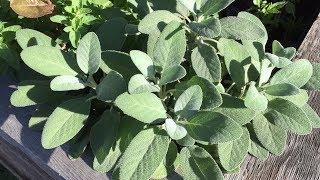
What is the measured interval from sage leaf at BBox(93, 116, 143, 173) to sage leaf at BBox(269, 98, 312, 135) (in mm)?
365

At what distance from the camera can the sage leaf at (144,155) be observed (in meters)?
1.12

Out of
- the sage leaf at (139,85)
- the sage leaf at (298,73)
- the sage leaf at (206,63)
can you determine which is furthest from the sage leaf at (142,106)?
the sage leaf at (298,73)

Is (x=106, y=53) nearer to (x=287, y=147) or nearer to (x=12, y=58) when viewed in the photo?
(x=12, y=58)

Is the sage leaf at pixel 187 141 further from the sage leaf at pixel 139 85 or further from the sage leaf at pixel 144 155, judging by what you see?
the sage leaf at pixel 139 85

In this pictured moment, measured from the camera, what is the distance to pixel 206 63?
1.23 metres

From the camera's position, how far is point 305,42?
1564 mm

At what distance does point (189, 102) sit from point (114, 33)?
35 centimetres

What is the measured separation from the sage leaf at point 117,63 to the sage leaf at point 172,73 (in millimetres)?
131

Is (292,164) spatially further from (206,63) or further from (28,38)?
(28,38)

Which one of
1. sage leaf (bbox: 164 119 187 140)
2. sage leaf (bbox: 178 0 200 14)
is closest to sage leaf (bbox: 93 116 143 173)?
sage leaf (bbox: 164 119 187 140)

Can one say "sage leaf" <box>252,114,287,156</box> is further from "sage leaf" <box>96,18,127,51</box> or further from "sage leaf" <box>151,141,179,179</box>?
"sage leaf" <box>96,18,127,51</box>

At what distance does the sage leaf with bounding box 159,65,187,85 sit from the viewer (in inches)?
45.1

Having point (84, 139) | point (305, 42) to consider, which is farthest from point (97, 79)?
point (305, 42)

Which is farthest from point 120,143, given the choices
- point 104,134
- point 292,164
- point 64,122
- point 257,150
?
point 292,164
